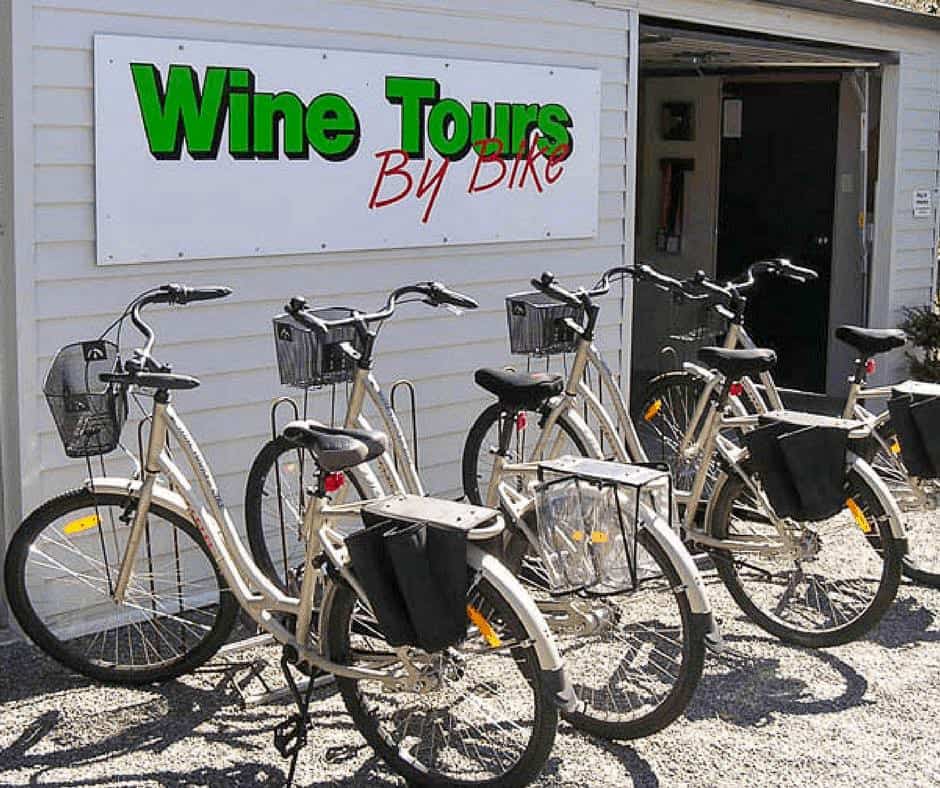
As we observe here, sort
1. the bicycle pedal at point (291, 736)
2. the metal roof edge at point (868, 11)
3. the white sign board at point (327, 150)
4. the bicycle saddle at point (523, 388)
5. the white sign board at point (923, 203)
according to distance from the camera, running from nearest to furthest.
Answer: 1. the bicycle pedal at point (291, 736)
2. the bicycle saddle at point (523, 388)
3. the white sign board at point (327, 150)
4. the metal roof edge at point (868, 11)
5. the white sign board at point (923, 203)

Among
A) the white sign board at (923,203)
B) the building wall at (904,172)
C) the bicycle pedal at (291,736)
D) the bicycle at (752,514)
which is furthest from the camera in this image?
the white sign board at (923,203)

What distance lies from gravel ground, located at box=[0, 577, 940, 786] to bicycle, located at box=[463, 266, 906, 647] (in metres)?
0.16

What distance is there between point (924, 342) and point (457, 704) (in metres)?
6.03

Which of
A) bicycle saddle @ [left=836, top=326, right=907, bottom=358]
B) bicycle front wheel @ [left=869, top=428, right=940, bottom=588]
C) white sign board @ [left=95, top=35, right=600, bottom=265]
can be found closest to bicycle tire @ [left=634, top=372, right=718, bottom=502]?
bicycle saddle @ [left=836, top=326, right=907, bottom=358]

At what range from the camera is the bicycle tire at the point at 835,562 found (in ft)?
15.3

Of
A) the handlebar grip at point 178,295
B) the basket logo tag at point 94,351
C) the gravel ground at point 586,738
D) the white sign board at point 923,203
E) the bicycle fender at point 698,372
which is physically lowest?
the gravel ground at point 586,738

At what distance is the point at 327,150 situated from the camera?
211 inches

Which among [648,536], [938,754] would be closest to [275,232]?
[648,536]

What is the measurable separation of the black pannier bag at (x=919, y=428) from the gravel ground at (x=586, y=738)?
774mm

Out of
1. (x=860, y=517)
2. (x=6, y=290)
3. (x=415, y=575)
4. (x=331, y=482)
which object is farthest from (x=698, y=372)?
(x=6, y=290)

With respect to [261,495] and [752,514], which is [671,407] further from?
[261,495]

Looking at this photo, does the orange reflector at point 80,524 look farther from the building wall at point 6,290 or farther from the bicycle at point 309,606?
the building wall at point 6,290

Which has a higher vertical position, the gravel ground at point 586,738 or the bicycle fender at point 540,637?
the bicycle fender at point 540,637

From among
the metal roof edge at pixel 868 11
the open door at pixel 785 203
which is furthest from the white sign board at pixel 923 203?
the metal roof edge at pixel 868 11
